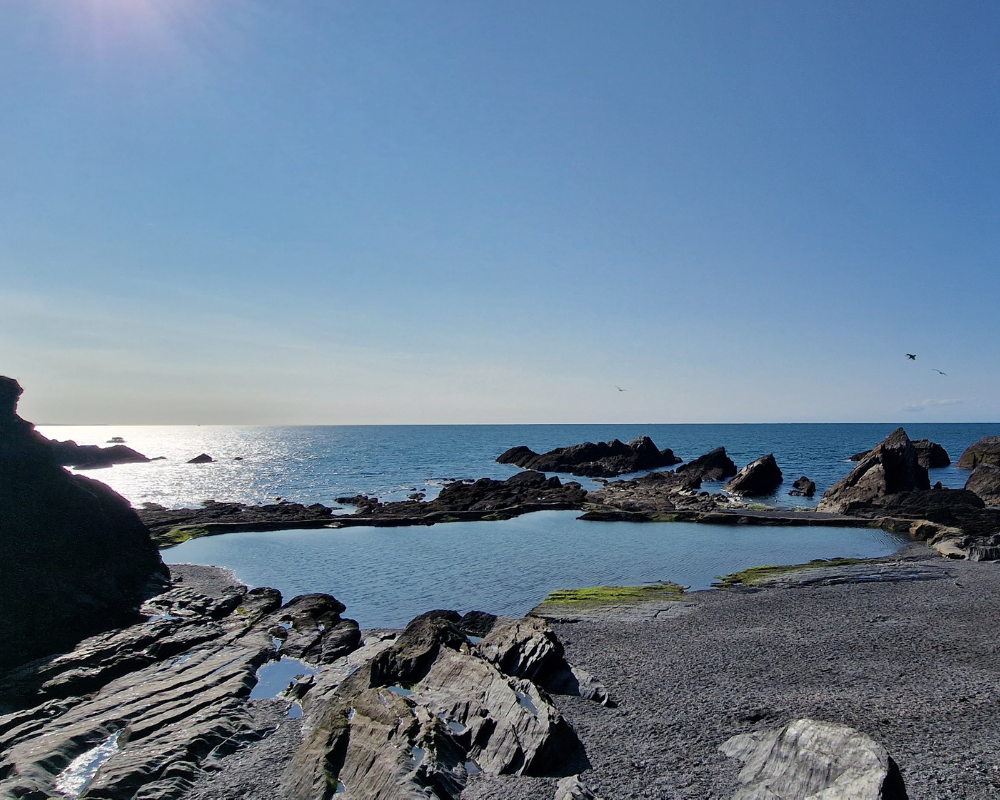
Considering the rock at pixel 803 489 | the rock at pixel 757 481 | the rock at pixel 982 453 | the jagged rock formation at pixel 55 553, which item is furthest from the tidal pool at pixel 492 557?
the rock at pixel 982 453

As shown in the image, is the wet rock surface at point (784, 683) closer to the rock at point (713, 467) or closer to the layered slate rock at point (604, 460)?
the rock at point (713, 467)

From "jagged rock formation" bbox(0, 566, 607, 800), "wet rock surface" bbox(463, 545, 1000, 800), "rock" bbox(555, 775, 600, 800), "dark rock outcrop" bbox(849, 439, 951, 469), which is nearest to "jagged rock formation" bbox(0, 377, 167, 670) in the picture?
"jagged rock formation" bbox(0, 566, 607, 800)

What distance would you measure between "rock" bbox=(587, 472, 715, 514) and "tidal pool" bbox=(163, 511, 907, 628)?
7.88m

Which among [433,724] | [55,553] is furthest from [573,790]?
[55,553]

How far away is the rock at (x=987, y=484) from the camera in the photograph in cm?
5872

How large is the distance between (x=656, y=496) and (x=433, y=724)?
5970cm

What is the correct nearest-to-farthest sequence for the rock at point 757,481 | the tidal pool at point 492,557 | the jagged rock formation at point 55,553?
the jagged rock formation at point 55,553, the tidal pool at point 492,557, the rock at point 757,481

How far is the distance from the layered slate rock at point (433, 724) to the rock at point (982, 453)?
89.8 meters

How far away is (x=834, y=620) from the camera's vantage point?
25.6 metres

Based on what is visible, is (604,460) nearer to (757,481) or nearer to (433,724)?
(757,481)

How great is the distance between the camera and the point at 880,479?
2357 inches

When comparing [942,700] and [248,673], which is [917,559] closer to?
[942,700]

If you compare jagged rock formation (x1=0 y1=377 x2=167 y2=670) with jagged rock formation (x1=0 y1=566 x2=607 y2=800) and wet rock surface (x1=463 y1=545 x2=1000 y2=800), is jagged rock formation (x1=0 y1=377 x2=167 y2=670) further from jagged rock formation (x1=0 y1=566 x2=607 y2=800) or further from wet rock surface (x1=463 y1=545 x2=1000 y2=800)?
wet rock surface (x1=463 y1=545 x2=1000 y2=800)

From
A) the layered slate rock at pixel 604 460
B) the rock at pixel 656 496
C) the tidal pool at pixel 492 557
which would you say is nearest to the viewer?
the tidal pool at pixel 492 557
